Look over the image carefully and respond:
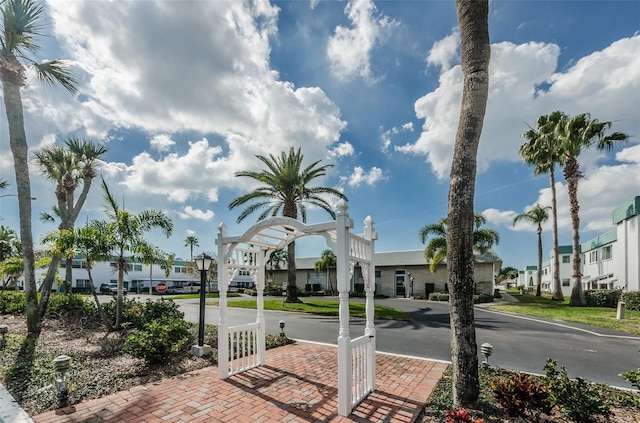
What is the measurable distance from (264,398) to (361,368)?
1.74 m

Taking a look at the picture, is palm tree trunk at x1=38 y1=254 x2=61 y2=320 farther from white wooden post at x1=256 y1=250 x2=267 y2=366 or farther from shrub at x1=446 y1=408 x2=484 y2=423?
shrub at x1=446 y1=408 x2=484 y2=423

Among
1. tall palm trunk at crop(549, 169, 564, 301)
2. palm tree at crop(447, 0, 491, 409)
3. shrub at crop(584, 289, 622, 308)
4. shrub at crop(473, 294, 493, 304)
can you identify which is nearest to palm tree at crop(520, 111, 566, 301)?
tall palm trunk at crop(549, 169, 564, 301)

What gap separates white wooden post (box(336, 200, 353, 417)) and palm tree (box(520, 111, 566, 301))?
77.3ft

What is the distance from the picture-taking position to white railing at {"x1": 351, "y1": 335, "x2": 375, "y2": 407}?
204 inches

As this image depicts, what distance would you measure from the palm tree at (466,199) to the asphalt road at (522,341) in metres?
3.70

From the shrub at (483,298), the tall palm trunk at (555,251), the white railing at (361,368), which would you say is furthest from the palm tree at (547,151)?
the white railing at (361,368)

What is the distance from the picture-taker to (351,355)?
5.04 meters

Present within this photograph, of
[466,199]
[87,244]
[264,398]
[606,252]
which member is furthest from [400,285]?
[466,199]

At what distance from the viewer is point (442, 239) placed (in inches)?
1069

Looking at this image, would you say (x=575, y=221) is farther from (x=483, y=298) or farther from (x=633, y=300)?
(x=483, y=298)

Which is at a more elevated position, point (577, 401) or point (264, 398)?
point (577, 401)

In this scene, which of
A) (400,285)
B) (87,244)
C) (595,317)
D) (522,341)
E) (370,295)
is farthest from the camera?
(400,285)

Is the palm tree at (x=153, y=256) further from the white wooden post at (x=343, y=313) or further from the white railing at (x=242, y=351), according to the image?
the white wooden post at (x=343, y=313)

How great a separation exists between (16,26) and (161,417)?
12.4 m
